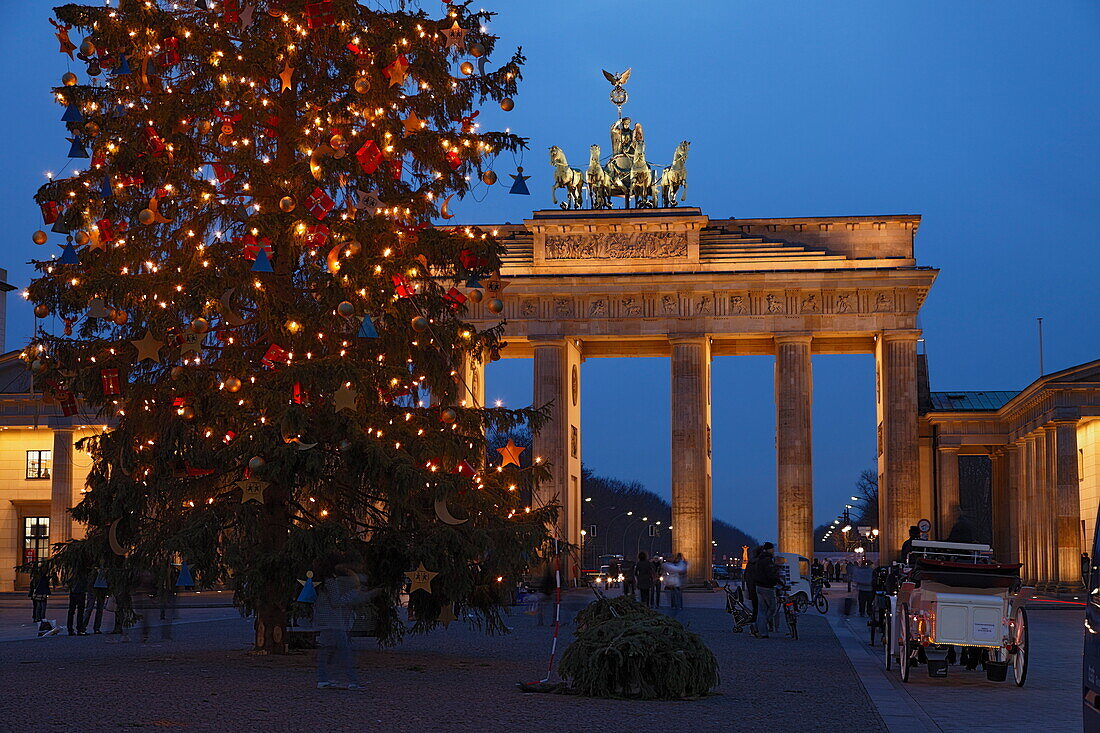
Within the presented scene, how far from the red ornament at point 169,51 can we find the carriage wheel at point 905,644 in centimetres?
1302

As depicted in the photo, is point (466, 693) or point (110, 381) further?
point (110, 381)

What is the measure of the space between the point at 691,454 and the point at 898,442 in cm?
876

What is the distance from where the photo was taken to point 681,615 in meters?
40.7

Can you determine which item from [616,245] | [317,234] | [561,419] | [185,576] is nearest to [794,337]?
[616,245]

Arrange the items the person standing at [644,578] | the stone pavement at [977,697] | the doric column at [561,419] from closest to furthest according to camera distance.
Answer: the stone pavement at [977,697], the person standing at [644,578], the doric column at [561,419]

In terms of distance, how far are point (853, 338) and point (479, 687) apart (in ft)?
162

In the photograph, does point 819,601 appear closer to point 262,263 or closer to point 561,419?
point 561,419

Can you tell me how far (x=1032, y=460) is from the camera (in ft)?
193

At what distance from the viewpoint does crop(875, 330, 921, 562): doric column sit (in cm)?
6122

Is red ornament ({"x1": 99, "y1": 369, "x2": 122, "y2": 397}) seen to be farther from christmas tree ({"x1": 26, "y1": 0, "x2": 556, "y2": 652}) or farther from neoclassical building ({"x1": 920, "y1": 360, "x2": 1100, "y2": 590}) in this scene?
neoclassical building ({"x1": 920, "y1": 360, "x2": 1100, "y2": 590})

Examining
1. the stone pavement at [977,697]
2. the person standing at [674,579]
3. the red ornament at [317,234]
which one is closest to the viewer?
the stone pavement at [977,697]

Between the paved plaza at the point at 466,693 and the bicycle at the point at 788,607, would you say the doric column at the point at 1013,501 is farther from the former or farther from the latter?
the paved plaza at the point at 466,693

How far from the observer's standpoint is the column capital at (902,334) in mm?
62562

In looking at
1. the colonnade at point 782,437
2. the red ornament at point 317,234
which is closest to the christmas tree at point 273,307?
the red ornament at point 317,234
